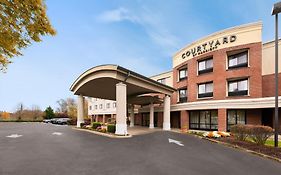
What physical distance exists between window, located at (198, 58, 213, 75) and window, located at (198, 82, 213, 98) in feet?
5.84

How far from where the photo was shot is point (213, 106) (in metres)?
23.8

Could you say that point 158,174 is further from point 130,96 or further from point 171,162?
point 130,96

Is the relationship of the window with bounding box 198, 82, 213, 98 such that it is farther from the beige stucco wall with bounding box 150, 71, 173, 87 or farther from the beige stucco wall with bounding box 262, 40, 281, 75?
the beige stucco wall with bounding box 150, 71, 173, 87

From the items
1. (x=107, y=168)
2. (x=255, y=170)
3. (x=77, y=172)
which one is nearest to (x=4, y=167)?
(x=77, y=172)

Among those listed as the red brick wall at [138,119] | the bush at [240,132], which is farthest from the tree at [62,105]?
the bush at [240,132]

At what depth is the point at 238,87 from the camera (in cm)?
2289

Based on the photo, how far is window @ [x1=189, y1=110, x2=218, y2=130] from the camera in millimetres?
24694

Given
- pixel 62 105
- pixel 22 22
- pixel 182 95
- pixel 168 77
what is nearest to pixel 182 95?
pixel 182 95

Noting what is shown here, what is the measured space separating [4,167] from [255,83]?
75.8ft

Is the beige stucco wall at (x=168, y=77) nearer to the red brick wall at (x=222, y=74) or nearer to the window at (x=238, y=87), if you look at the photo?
the red brick wall at (x=222, y=74)

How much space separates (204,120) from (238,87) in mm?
6122

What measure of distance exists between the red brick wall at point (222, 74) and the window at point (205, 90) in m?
0.54

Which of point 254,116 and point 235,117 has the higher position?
point 254,116

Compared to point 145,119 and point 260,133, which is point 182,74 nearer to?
point 145,119
